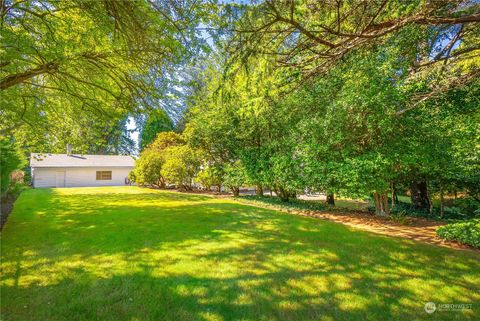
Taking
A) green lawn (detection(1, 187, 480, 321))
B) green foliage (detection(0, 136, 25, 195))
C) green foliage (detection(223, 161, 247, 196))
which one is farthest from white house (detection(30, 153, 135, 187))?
green lawn (detection(1, 187, 480, 321))

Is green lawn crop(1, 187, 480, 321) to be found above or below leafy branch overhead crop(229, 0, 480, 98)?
below

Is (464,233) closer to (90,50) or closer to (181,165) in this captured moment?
(90,50)

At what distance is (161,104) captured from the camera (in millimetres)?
7512

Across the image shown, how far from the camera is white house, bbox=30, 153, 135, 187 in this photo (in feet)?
83.5

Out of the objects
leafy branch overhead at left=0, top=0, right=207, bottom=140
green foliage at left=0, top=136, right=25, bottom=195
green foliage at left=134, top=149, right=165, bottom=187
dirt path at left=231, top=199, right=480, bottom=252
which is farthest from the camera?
green foliage at left=134, top=149, right=165, bottom=187

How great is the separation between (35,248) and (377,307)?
7.04 metres

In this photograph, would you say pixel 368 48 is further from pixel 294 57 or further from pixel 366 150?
pixel 366 150

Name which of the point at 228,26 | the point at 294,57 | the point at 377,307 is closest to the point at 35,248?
the point at 228,26

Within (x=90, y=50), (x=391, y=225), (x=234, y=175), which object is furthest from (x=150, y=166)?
(x=391, y=225)

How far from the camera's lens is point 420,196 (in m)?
12.1

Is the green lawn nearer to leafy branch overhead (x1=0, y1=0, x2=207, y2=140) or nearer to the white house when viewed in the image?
leafy branch overhead (x1=0, y1=0, x2=207, y2=140)

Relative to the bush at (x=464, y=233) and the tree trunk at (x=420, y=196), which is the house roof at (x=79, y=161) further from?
the bush at (x=464, y=233)

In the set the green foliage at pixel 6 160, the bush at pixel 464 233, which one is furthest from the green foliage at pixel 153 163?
the bush at pixel 464 233

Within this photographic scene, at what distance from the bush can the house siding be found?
31.3 meters
